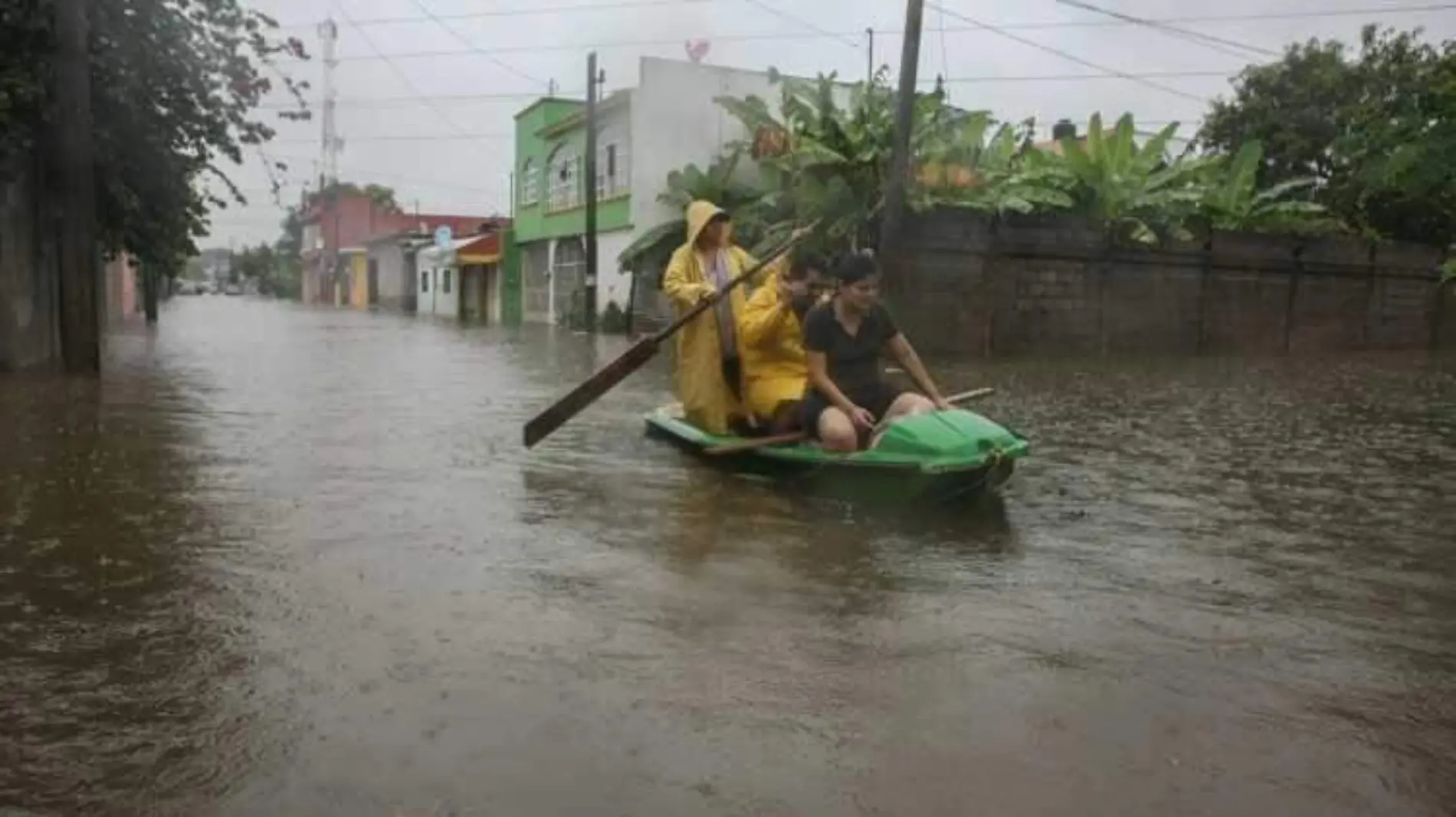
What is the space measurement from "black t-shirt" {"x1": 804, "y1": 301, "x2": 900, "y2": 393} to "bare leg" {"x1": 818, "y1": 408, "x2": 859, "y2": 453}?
16.3 inches

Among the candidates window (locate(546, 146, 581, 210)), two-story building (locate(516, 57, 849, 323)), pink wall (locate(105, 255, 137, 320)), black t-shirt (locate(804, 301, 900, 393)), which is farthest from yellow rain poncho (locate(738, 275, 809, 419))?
window (locate(546, 146, 581, 210))

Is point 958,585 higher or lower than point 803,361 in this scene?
lower

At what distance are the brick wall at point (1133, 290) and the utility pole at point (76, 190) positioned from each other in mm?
10779

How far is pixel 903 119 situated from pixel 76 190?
1042cm

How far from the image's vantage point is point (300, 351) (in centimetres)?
1902

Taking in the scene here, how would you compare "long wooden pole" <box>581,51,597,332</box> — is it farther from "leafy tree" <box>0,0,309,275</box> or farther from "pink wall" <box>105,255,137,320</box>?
"leafy tree" <box>0,0,309,275</box>

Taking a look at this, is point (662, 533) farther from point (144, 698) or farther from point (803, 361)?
point (144, 698)

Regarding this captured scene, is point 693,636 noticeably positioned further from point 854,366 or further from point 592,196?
point 592,196

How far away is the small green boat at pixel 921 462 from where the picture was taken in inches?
241

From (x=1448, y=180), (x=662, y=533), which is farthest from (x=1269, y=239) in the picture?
(x=662, y=533)

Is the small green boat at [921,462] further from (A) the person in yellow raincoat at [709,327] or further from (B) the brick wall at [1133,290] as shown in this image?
(B) the brick wall at [1133,290]

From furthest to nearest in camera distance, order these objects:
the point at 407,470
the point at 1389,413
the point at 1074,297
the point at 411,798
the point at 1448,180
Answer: the point at 1074,297 < the point at 1448,180 < the point at 1389,413 < the point at 407,470 < the point at 411,798

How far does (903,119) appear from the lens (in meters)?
17.8

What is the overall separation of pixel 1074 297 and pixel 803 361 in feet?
47.0
